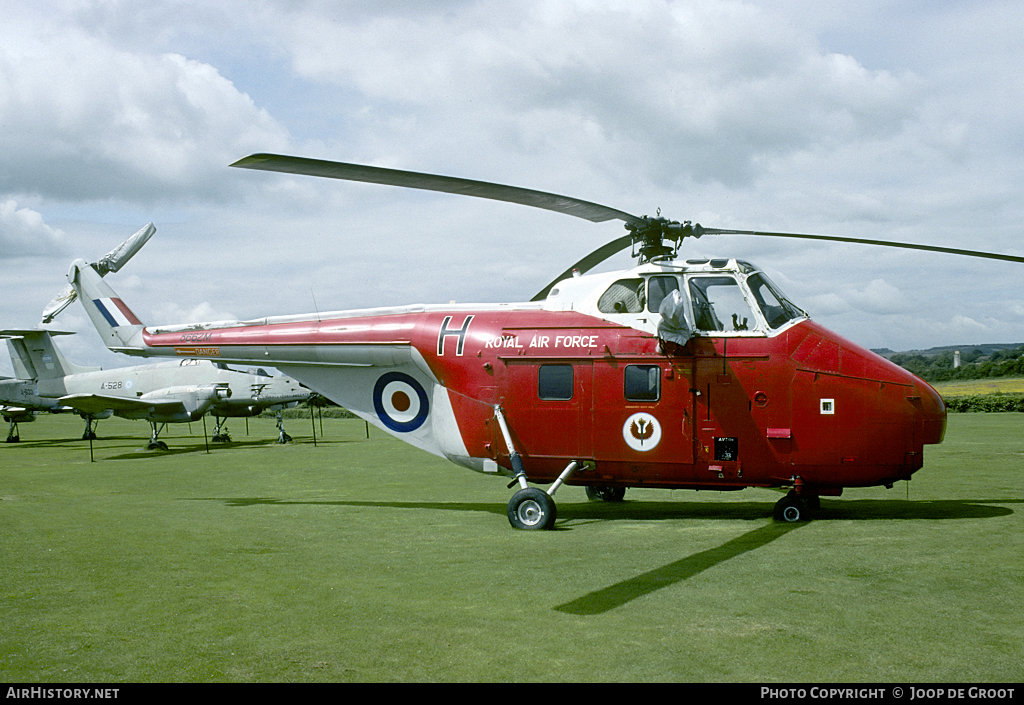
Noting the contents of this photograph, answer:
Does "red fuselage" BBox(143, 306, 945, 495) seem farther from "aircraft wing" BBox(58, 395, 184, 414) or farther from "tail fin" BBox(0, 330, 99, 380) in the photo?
"tail fin" BBox(0, 330, 99, 380)

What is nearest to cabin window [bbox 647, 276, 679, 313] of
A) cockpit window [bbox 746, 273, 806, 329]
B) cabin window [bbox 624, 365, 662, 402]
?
cabin window [bbox 624, 365, 662, 402]

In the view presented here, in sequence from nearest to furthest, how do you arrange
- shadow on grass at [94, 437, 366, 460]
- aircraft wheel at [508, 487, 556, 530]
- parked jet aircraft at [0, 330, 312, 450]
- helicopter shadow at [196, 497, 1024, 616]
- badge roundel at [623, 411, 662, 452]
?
helicopter shadow at [196, 497, 1024, 616], aircraft wheel at [508, 487, 556, 530], badge roundel at [623, 411, 662, 452], shadow on grass at [94, 437, 366, 460], parked jet aircraft at [0, 330, 312, 450]

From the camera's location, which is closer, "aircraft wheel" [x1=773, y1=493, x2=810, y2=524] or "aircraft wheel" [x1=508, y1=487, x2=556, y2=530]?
"aircraft wheel" [x1=508, y1=487, x2=556, y2=530]

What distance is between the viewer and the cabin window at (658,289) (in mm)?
11000

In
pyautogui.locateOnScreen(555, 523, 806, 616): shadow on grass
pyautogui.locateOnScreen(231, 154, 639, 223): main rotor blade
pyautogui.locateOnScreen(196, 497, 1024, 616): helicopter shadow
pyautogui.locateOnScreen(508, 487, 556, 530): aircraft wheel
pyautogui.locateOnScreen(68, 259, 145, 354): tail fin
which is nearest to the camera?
pyautogui.locateOnScreen(555, 523, 806, 616): shadow on grass

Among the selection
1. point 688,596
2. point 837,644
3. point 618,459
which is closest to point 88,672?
point 688,596

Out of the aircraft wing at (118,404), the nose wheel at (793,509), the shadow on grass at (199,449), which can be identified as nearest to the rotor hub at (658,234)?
the nose wheel at (793,509)

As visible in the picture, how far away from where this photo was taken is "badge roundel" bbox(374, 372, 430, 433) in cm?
1251

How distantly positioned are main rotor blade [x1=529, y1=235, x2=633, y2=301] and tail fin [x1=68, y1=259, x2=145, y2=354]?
8159 millimetres

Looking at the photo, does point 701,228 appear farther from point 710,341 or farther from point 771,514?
point 771,514

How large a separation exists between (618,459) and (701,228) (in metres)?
3.52

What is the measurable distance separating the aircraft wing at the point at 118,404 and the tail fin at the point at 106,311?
9.77 metres

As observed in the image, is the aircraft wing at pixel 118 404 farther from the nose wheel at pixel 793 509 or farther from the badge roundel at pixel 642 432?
the nose wheel at pixel 793 509

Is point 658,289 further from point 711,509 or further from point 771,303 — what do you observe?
point 711,509
